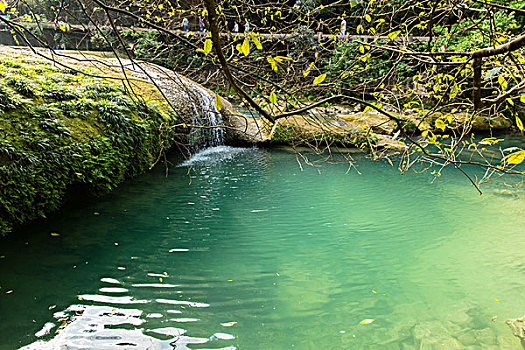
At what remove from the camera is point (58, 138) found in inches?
172

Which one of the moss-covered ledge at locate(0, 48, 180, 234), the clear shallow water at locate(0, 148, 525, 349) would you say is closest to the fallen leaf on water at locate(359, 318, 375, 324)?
the clear shallow water at locate(0, 148, 525, 349)

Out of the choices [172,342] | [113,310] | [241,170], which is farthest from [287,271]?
[241,170]

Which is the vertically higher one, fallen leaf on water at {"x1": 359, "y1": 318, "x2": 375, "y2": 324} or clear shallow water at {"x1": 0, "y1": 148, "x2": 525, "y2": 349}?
clear shallow water at {"x1": 0, "y1": 148, "x2": 525, "y2": 349}

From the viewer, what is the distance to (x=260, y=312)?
2.79 meters

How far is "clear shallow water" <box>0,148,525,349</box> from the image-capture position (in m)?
2.54

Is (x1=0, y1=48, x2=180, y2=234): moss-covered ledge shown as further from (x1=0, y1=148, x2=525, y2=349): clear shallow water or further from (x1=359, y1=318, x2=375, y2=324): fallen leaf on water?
(x1=359, y1=318, x2=375, y2=324): fallen leaf on water

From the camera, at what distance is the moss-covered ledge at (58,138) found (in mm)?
3879

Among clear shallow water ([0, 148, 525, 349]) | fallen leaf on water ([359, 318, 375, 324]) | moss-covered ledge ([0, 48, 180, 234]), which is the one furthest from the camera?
moss-covered ledge ([0, 48, 180, 234])

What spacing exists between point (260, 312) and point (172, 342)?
744 mm

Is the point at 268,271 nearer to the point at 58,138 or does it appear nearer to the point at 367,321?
the point at 367,321

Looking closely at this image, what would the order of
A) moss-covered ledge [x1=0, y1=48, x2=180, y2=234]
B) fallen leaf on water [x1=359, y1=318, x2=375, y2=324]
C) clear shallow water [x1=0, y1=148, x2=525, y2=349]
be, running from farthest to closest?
1. moss-covered ledge [x1=0, y1=48, x2=180, y2=234]
2. fallen leaf on water [x1=359, y1=318, x2=375, y2=324]
3. clear shallow water [x1=0, y1=148, x2=525, y2=349]

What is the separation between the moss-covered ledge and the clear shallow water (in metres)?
0.33

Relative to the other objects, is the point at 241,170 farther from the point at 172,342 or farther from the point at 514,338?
the point at 514,338

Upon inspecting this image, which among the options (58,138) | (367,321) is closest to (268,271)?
(367,321)
